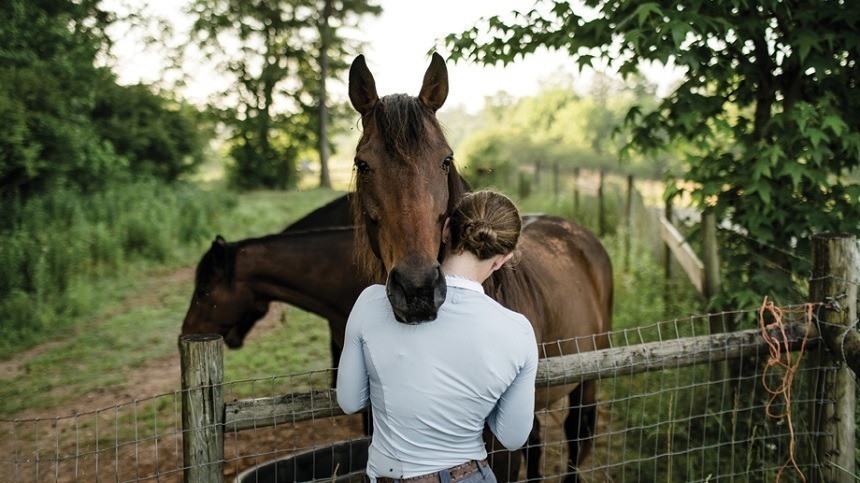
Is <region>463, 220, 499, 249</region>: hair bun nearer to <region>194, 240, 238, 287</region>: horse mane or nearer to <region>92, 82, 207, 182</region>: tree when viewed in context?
<region>194, 240, 238, 287</region>: horse mane

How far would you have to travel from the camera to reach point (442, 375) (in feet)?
5.25

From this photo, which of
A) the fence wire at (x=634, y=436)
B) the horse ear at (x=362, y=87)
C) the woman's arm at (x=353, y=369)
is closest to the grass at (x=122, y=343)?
the fence wire at (x=634, y=436)

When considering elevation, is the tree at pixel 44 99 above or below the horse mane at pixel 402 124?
above

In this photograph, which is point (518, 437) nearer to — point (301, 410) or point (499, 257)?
point (499, 257)

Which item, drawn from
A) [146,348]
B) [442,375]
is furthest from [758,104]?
[146,348]

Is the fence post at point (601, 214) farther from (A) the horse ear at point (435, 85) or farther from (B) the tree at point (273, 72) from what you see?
(B) the tree at point (273, 72)

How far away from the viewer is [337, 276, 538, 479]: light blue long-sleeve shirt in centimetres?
159

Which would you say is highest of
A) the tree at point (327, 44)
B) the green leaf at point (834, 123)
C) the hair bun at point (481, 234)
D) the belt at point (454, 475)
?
the tree at point (327, 44)

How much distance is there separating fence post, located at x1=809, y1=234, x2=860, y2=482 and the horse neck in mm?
2476

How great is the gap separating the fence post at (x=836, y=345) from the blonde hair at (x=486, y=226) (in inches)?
73.4

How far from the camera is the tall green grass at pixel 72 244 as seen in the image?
731cm

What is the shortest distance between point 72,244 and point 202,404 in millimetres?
8520

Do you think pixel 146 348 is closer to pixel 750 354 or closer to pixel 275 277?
pixel 275 277

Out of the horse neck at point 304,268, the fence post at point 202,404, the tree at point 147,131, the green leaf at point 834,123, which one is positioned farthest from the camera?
the tree at point 147,131
